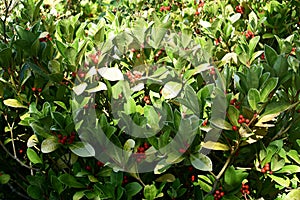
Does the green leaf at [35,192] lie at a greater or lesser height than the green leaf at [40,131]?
lesser

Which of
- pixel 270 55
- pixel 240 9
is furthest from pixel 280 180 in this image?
pixel 240 9

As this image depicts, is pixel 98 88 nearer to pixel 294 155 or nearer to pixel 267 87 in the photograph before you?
pixel 267 87

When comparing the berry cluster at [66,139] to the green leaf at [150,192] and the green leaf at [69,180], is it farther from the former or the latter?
the green leaf at [150,192]

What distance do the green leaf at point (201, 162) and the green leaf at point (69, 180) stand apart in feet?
1.84

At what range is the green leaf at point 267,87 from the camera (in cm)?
180

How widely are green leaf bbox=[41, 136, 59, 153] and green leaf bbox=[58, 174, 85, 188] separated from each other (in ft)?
→ 0.50

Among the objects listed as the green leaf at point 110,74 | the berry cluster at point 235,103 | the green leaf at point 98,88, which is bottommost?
the berry cluster at point 235,103

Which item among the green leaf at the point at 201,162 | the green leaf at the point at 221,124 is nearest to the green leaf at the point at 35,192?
the green leaf at the point at 201,162

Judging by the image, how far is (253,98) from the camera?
5.94 ft

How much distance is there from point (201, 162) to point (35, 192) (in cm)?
86

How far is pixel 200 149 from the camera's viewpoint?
1.92m

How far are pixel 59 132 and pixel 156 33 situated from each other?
2.47 feet

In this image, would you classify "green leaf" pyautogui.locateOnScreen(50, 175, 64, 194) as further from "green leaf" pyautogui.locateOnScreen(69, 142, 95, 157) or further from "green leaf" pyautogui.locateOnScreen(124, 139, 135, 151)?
"green leaf" pyautogui.locateOnScreen(124, 139, 135, 151)

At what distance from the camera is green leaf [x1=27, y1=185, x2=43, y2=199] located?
217 centimetres
